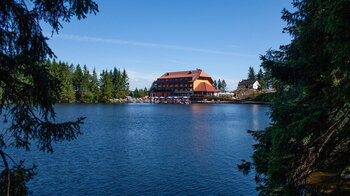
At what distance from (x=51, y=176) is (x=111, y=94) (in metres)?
103

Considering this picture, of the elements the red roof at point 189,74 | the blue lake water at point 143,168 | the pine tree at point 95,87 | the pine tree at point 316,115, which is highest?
the red roof at point 189,74

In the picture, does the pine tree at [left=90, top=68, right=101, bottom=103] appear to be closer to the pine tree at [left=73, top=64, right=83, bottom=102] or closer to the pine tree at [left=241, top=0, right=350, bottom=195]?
the pine tree at [left=73, top=64, right=83, bottom=102]

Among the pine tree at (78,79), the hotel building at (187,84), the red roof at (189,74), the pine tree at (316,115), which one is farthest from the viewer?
the hotel building at (187,84)

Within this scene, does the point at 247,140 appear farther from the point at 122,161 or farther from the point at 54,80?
the point at 54,80

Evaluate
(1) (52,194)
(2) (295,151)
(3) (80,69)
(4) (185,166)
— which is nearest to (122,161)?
(4) (185,166)

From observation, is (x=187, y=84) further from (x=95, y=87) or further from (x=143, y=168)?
(x=143, y=168)

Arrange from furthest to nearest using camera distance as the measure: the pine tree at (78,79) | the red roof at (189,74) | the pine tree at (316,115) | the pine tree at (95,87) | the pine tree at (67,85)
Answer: the pine tree at (95,87) → the red roof at (189,74) → the pine tree at (78,79) → the pine tree at (67,85) → the pine tree at (316,115)

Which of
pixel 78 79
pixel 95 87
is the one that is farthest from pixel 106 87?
pixel 78 79

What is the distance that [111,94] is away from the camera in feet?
374

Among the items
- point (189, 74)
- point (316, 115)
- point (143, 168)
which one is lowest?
point (143, 168)

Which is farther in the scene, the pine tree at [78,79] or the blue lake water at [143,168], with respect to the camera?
the pine tree at [78,79]

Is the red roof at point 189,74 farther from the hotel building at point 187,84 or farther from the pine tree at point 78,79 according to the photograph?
the pine tree at point 78,79

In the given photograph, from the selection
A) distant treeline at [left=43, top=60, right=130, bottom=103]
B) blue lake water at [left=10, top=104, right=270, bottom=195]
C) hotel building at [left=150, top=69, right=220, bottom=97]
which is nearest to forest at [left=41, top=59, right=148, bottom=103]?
distant treeline at [left=43, top=60, right=130, bottom=103]

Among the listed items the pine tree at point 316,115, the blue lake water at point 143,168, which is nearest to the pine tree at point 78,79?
the blue lake water at point 143,168
